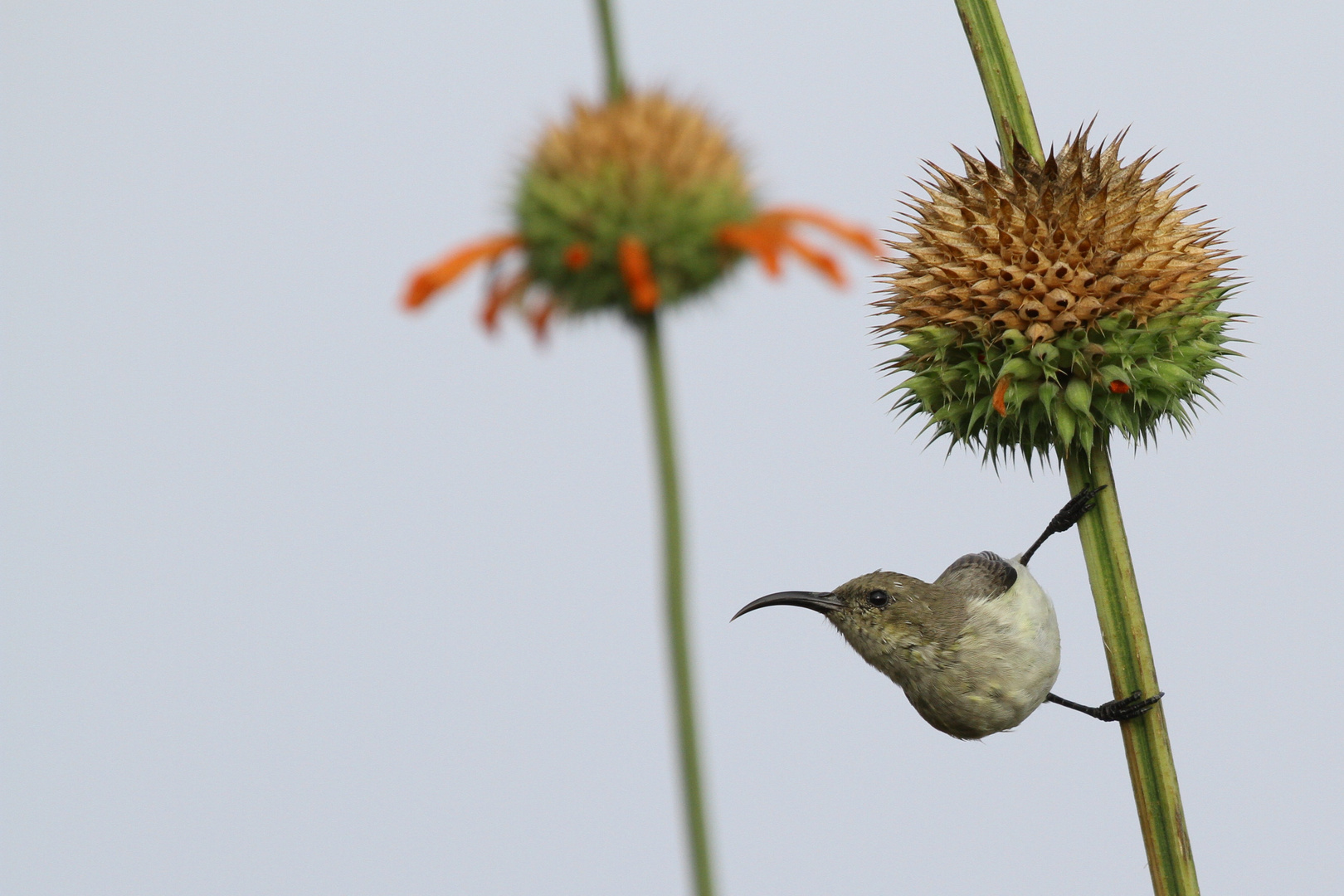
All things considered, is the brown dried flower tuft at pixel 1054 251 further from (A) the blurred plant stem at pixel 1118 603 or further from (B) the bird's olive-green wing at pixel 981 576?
(B) the bird's olive-green wing at pixel 981 576

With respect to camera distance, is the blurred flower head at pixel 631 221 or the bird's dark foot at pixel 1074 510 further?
the bird's dark foot at pixel 1074 510

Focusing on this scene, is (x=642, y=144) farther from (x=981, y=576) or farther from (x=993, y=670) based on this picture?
(x=981, y=576)

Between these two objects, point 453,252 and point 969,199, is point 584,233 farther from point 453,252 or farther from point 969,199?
point 969,199

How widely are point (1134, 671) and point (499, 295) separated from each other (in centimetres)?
338

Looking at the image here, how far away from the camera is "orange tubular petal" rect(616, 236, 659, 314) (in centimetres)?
241

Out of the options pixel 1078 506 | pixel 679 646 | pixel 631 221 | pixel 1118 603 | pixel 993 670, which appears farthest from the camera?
pixel 993 670

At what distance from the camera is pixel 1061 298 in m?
4.60

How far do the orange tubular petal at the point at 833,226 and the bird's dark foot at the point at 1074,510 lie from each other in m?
2.84

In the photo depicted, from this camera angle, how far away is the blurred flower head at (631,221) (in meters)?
2.56

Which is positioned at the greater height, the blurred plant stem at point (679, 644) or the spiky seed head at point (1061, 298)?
the spiky seed head at point (1061, 298)

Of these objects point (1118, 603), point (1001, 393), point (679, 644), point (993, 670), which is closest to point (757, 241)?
point (679, 644)

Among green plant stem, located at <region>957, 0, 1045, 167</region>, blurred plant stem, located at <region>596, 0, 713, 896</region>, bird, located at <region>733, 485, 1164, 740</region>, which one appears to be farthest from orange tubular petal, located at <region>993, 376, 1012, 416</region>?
blurred plant stem, located at <region>596, 0, 713, 896</region>

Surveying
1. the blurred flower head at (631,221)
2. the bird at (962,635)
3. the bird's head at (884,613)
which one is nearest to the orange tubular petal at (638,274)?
the blurred flower head at (631,221)

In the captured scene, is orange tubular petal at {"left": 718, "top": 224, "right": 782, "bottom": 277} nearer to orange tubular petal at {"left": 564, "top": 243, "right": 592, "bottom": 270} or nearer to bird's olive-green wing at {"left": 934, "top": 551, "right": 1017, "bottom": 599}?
orange tubular petal at {"left": 564, "top": 243, "right": 592, "bottom": 270}
